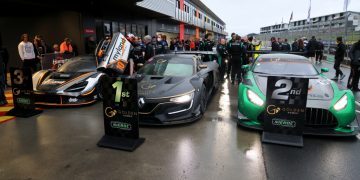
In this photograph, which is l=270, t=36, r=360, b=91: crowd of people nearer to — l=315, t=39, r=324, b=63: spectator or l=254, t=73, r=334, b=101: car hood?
l=315, t=39, r=324, b=63: spectator

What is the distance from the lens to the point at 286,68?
18.1ft

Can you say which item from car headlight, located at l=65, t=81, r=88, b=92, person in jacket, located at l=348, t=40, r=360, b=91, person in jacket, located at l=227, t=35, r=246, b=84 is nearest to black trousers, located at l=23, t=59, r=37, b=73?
car headlight, located at l=65, t=81, r=88, b=92

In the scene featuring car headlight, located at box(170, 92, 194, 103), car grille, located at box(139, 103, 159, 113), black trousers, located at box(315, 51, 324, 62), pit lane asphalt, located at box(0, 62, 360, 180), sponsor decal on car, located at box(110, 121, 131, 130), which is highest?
black trousers, located at box(315, 51, 324, 62)

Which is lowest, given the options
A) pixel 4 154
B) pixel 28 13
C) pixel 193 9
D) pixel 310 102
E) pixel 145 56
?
pixel 4 154

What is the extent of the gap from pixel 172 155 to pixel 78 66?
435cm

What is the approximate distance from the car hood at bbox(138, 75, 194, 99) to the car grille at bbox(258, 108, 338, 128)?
209cm

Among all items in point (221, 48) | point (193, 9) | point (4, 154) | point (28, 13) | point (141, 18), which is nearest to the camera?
point (4, 154)

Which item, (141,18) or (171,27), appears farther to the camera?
(171,27)

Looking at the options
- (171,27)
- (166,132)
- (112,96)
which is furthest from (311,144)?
(171,27)

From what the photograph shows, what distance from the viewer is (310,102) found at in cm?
411

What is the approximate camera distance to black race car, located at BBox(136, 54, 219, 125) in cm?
461

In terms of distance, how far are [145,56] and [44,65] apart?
3.38 metres

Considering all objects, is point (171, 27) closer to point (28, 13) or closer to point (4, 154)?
point (28, 13)

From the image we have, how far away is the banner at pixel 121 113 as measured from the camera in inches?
148
